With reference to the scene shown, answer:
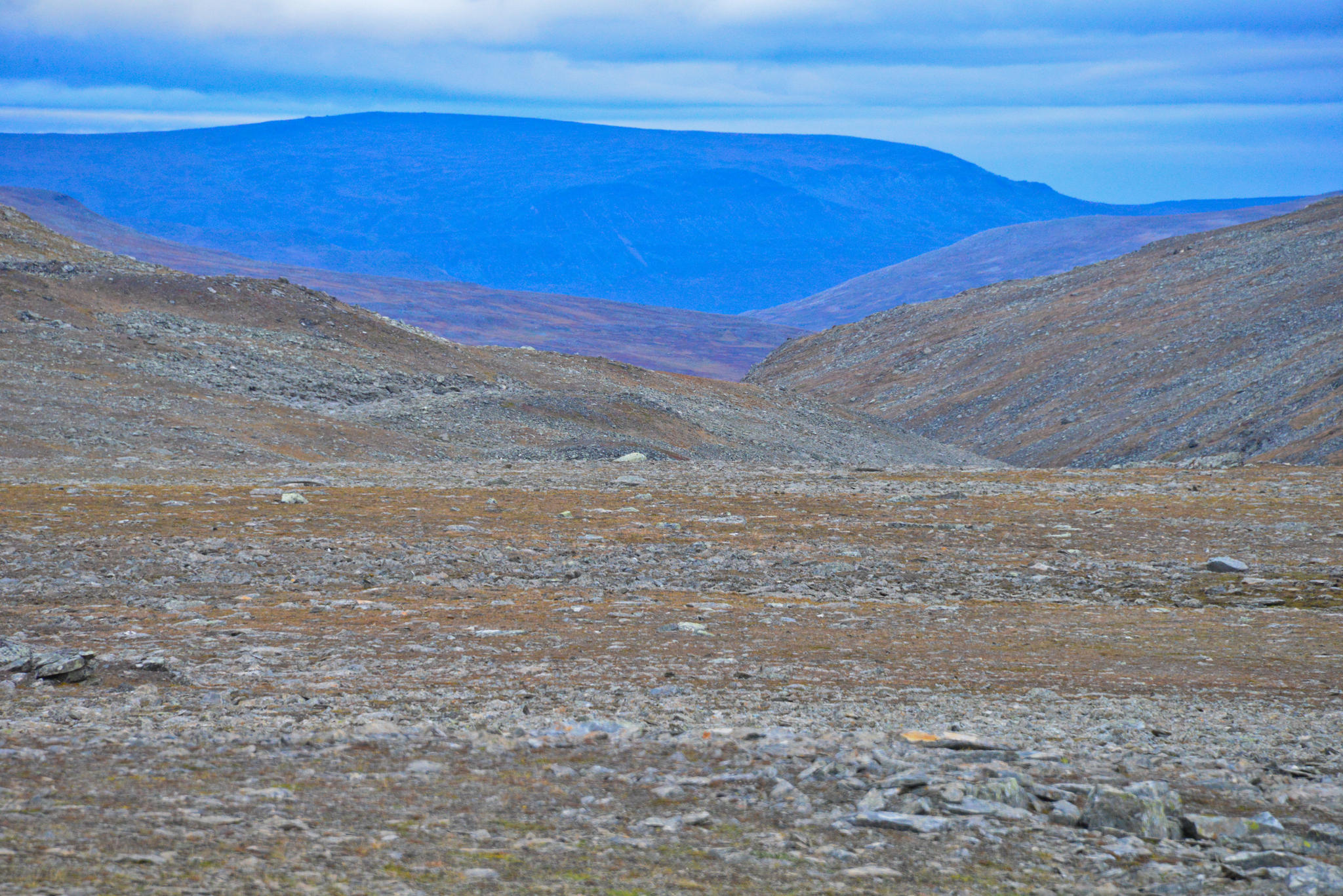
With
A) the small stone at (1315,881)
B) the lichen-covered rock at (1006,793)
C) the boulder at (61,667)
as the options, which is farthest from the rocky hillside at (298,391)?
the small stone at (1315,881)

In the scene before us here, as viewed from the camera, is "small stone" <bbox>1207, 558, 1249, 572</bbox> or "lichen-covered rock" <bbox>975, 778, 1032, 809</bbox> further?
"small stone" <bbox>1207, 558, 1249, 572</bbox>

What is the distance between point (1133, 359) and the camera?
7212cm

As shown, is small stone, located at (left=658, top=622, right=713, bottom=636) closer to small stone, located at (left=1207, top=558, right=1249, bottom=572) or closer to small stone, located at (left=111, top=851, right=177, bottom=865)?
small stone, located at (left=111, top=851, right=177, bottom=865)

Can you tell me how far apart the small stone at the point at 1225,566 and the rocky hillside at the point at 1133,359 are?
1802 cm

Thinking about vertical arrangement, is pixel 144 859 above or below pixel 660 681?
above

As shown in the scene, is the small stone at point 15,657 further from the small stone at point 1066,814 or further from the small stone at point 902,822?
the small stone at point 1066,814

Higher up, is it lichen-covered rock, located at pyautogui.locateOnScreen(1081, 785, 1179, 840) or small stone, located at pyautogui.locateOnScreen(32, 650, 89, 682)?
lichen-covered rock, located at pyautogui.locateOnScreen(1081, 785, 1179, 840)

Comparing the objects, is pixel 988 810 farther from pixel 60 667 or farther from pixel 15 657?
pixel 15 657

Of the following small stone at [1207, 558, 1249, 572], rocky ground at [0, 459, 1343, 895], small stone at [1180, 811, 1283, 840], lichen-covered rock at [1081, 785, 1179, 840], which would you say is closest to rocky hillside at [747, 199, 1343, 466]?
small stone at [1207, 558, 1249, 572]

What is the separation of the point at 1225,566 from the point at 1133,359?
6089cm

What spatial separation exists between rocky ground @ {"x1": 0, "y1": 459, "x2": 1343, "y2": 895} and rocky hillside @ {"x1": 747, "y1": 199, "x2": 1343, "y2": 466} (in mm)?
22111

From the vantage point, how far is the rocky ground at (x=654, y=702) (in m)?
5.64

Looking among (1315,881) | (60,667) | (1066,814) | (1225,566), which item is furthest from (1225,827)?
(1225,566)

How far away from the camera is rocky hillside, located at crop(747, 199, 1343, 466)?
54.4m
